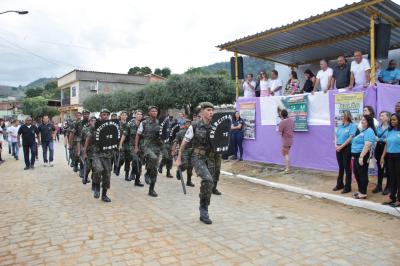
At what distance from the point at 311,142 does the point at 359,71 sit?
2.21 meters

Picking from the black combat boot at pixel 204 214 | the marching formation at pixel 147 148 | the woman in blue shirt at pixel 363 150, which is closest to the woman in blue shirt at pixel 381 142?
the woman in blue shirt at pixel 363 150

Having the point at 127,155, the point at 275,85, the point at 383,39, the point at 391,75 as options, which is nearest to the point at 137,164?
the point at 127,155

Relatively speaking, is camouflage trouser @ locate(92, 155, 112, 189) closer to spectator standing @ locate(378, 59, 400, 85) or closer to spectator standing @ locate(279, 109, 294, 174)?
spectator standing @ locate(279, 109, 294, 174)

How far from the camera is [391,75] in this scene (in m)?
9.47

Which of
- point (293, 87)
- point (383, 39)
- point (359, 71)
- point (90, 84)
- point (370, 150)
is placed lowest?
point (370, 150)

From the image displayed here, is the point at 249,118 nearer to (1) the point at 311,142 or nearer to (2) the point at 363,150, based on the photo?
(1) the point at 311,142

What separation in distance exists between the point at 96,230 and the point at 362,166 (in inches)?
197

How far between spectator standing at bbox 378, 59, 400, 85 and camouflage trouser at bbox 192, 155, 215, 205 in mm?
6025

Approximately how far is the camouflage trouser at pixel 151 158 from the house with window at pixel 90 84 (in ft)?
124

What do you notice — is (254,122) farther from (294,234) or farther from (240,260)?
(240,260)

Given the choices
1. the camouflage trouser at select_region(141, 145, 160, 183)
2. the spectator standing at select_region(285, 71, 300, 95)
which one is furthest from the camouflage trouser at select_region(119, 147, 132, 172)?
the spectator standing at select_region(285, 71, 300, 95)

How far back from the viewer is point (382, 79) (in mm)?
9586

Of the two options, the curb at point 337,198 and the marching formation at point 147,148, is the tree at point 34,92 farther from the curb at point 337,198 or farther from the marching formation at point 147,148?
the curb at point 337,198

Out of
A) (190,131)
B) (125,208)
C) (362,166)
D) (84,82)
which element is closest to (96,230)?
(125,208)
